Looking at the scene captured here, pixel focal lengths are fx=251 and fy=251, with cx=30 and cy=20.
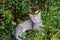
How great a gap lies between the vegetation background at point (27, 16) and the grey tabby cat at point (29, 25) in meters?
0.11

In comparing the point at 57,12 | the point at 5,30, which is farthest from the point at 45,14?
the point at 5,30

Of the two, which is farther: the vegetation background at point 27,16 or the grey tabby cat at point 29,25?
the vegetation background at point 27,16

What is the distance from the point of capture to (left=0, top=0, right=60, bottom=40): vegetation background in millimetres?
5117

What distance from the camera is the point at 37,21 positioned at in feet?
16.3

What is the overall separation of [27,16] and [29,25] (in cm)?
→ 47

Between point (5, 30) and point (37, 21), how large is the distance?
73 cm

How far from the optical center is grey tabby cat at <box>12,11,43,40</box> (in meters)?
4.95

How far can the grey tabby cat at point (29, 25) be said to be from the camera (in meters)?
4.95

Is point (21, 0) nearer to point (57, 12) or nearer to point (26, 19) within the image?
point (26, 19)

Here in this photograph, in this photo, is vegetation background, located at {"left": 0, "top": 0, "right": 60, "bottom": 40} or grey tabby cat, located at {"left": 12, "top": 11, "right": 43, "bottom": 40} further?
vegetation background, located at {"left": 0, "top": 0, "right": 60, "bottom": 40}

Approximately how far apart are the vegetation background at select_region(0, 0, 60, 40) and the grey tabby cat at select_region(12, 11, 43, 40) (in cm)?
11

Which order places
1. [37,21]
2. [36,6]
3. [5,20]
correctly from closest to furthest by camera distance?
[37,21]
[5,20]
[36,6]

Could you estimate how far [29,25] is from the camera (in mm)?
5152

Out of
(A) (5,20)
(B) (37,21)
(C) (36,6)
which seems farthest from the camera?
(C) (36,6)
